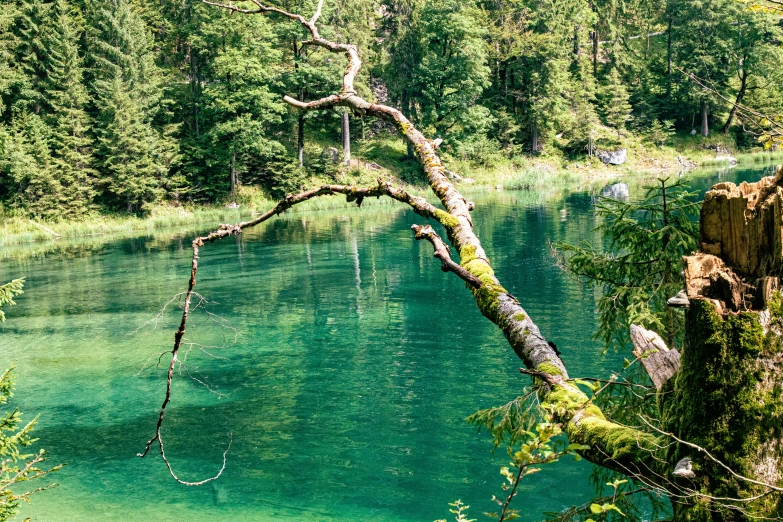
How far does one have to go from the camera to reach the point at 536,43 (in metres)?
60.4

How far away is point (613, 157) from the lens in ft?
200

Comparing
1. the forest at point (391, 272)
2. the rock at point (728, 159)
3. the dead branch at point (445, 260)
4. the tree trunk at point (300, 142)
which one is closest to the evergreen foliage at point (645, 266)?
the forest at point (391, 272)

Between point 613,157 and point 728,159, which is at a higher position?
point 613,157

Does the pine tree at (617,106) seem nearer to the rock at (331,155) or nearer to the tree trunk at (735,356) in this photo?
the rock at (331,155)

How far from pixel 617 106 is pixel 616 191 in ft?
66.8

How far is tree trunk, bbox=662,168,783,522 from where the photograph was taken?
265 centimetres

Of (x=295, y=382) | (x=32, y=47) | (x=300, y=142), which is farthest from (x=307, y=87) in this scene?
(x=295, y=382)

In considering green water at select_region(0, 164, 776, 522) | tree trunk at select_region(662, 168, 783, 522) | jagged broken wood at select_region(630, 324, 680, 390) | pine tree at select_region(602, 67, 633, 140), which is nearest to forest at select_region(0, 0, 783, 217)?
pine tree at select_region(602, 67, 633, 140)

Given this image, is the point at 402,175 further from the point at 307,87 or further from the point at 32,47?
the point at 32,47

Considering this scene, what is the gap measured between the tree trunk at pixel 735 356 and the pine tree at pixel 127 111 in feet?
152

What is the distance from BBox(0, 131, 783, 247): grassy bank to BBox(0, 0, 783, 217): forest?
607 mm

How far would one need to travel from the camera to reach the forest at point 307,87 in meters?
46.9

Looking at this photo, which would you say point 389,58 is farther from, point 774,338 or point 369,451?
point 774,338

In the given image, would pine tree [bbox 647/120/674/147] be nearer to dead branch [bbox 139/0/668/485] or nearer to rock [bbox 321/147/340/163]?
rock [bbox 321/147/340/163]
